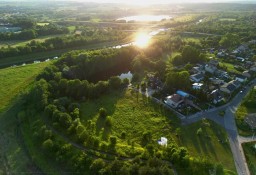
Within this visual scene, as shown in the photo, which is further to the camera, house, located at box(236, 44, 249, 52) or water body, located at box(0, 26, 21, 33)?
water body, located at box(0, 26, 21, 33)

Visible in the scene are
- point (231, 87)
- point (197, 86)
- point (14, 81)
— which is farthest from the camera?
point (14, 81)

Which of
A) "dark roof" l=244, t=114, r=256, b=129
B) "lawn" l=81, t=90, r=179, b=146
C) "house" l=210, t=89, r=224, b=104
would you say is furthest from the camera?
"house" l=210, t=89, r=224, b=104

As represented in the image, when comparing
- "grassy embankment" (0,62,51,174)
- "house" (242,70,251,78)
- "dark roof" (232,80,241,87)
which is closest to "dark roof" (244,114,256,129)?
"dark roof" (232,80,241,87)

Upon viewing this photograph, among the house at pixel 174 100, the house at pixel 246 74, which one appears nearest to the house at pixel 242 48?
the house at pixel 246 74

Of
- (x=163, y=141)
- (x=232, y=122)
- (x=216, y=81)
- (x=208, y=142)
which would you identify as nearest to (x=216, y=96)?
(x=216, y=81)

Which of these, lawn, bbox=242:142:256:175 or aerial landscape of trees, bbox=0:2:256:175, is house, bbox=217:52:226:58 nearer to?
aerial landscape of trees, bbox=0:2:256:175

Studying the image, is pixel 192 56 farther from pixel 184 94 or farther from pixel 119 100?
pixel 119 100

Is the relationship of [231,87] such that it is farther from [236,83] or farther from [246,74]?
[246,74]

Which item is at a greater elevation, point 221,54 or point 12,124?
point 221,54
